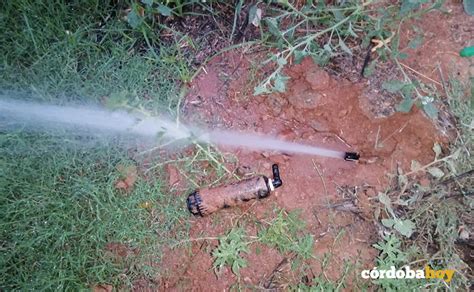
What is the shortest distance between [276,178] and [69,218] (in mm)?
1175

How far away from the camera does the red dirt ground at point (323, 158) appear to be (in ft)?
8.07

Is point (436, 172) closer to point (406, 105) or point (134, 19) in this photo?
point (406, 105)

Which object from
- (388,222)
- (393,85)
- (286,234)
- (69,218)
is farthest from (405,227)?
(69,218)

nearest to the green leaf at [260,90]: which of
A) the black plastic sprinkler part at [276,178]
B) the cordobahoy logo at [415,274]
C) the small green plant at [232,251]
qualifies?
the black plastic sprinkler part at [276,178]

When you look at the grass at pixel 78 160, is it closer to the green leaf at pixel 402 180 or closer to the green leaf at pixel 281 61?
the green leaf at pixel 281 61

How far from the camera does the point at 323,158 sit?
99.5 inches

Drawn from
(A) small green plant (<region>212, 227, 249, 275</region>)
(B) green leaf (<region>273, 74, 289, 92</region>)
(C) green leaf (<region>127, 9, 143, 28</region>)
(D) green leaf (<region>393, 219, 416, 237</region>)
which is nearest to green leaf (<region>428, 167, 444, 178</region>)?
(D) green leaf (<region>393, 219, 416, 237</region>)

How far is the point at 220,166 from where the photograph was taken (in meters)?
2.53

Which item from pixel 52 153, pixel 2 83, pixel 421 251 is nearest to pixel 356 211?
pixel 421 251

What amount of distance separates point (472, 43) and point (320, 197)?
1234mm

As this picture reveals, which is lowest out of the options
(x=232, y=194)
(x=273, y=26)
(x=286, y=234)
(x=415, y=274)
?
(x=415, y=274)

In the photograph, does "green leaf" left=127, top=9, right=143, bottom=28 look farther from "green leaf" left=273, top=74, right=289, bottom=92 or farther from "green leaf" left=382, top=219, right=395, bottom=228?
"green leaf" left=382, top=219, right=395, bottom=228

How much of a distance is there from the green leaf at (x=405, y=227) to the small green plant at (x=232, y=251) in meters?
0.81

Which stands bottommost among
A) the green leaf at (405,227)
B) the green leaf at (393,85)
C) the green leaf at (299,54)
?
the green leaf at (405,227)
